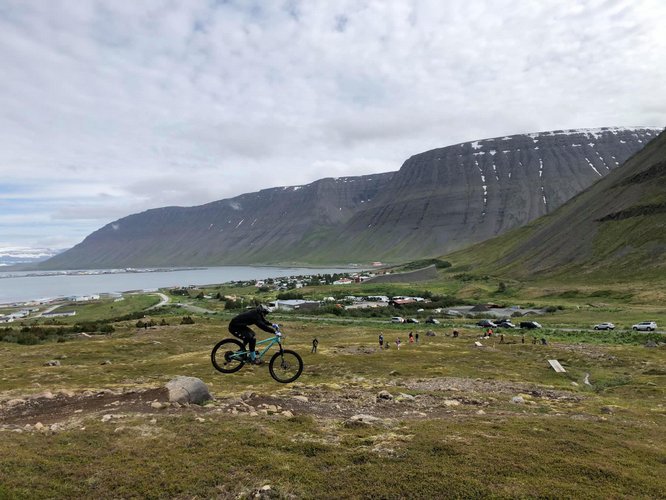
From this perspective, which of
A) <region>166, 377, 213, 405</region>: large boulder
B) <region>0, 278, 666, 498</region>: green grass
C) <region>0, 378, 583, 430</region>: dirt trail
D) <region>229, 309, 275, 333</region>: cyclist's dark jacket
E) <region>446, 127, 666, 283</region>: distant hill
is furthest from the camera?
<region>446, 127, 666, 283</region>: distant hill

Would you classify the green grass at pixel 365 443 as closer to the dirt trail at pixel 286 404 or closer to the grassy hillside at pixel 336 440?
the grassy hillside at pixel 336 440

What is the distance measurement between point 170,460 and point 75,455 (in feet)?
11.8

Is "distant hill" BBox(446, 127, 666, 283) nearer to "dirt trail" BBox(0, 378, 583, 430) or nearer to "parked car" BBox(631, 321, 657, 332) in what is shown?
"parked car" BBox(631, 321, 657, 332)

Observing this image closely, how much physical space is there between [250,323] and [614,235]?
A: 172561 millimetres

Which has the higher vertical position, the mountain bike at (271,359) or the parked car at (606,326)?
the mountain bike at (271,359)

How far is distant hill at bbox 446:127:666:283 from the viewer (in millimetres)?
140713

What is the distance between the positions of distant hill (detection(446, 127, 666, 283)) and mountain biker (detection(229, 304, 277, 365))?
13893 cm

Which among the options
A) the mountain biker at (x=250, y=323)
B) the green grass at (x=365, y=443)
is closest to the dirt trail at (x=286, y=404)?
the green grass at (x=365, y=443)

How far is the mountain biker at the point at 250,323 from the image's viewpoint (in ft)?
59.0

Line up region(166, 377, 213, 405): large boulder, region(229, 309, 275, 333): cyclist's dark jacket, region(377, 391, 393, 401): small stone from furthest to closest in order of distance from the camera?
1. region(377, 391, 393, 401): small stone
2. region(166, 377, 213, 405): large boulder
3. region(229, 309, 275, 333): cyclist's dark jacket

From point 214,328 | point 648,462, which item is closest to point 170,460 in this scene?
point 648,462

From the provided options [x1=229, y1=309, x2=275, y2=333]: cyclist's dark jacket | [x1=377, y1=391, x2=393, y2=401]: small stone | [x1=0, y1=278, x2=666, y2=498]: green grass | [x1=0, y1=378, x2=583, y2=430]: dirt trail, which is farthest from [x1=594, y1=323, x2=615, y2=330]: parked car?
[x1=229, y1=309, x2=275, y2=333]: cyclist's dark jacket

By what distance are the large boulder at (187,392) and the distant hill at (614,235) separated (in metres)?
137

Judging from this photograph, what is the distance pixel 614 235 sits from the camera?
6176 inches
